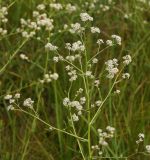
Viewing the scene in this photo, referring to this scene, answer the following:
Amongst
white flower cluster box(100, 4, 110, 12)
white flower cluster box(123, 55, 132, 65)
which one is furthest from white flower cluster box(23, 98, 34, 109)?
white flower cluster box(100, 4, 110, 12)

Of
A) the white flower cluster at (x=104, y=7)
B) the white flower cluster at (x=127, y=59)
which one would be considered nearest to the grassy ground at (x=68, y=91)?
the white flower cluster at (x=104, y=7)

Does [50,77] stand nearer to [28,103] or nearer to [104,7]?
[28,103]

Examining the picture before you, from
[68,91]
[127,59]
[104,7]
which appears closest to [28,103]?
[127,59]

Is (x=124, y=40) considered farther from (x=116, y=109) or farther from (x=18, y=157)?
(x=18, y=157)

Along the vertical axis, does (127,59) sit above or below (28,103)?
above

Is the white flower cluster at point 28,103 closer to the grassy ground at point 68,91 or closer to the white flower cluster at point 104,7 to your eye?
the grassy ground at point 68,91

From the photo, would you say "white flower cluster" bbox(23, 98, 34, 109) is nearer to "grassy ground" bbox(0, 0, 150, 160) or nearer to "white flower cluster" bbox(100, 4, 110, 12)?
"grassy ground" bbox(0, 0, 150, 160)

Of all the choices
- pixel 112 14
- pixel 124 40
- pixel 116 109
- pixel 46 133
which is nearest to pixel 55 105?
pixel 46 133

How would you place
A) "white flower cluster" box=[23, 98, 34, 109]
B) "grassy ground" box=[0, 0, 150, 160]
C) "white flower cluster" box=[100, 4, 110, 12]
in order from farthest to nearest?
"white flower cluster" box=[100, 4, 110, 12] < "grassy ground" box=[0, 0, 150, 160] < "white flower cluster" box=[23, 98, 34, 109]
